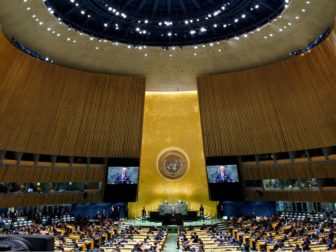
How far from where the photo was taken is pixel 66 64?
69.6ft

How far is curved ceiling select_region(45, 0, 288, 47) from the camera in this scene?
16891 millimetres

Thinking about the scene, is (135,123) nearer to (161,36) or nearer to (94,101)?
(94,101)

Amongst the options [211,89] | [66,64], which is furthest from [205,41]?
[66,64]

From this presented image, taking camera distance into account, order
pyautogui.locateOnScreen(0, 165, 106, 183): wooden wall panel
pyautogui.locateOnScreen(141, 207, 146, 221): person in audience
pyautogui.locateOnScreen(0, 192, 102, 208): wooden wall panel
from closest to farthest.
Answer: pyautogui.locateOnScreen(0, 165, 106, 183): wooden wall panel → pyautogui.locateOnScreen(0, 192, 102, 208): wooden wall panel → pyautogui.locateOnScreen(141, 207, 146, 221): person in audience

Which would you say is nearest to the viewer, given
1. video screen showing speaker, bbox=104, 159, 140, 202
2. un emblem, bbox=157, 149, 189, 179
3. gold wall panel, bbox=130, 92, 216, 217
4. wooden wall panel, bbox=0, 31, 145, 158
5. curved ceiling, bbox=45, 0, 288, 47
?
curved ceiling, bbox=45, 0, 288, 47

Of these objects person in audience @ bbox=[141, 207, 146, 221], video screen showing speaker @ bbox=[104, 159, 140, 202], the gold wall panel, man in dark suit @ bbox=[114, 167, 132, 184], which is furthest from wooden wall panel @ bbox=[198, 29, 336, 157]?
person in audience @ bbox=[141, 207, 146, 221]

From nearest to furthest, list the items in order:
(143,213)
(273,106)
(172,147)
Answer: (273,106)
(143,213)
(172,147)

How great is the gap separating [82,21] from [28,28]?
10.2 ft

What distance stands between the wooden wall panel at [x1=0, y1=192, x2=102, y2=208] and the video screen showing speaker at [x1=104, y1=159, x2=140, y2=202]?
103 cm

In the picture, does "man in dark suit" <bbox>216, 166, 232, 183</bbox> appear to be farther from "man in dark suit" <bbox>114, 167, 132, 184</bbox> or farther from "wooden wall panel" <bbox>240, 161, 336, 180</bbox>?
"man in dark suit" <bbox>114, 167, 132, 184</bbox>

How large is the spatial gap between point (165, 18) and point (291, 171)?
44.4 ft

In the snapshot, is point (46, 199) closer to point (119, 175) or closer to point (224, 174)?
point (119, 175)

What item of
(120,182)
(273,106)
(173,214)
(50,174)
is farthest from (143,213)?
(273,106)

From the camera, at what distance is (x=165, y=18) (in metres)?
18.5
